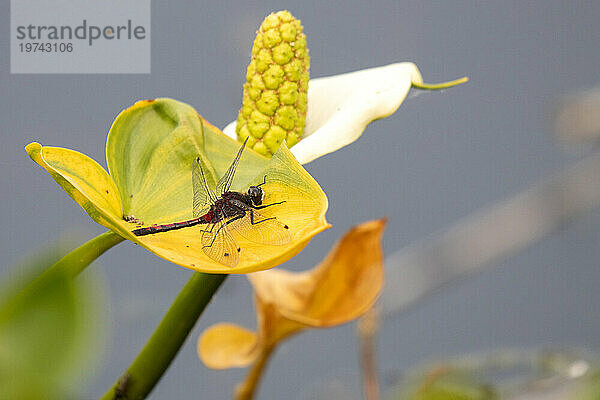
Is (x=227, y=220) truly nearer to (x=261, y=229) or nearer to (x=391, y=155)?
(x=261, y=229)

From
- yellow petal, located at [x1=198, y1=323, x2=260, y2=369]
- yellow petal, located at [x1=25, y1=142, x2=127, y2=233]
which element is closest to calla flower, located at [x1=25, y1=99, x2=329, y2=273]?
yellow petal, located at [x1=25, y1=142, x2=127, y2=233]

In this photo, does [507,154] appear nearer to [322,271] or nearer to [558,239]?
[558,239]

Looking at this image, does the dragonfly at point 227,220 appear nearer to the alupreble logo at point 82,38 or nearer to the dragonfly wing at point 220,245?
the dragonfly wing at point 220,245

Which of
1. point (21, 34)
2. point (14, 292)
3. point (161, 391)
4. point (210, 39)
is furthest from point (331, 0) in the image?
point (161, 391)

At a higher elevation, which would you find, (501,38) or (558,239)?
(501,38)

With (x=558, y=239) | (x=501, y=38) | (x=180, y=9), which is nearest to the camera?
(x=180, y=9)

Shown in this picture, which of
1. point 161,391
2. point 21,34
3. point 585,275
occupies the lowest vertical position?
point 161,391

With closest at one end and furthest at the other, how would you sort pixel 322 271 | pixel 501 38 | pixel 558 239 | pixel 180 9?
pixel 322 271, pixel 180 9, pixel 501 38, pixel 558 239
